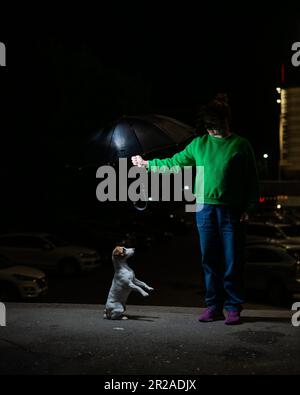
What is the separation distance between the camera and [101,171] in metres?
7.32

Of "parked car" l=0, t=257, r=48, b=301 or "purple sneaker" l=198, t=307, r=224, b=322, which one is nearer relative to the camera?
"purple sneaker" l=198, t=307, r=224, b=322

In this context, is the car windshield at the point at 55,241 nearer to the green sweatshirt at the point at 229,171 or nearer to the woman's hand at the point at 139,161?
the woman's hand at the point at 139,161

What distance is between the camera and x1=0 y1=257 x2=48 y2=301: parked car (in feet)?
51.9

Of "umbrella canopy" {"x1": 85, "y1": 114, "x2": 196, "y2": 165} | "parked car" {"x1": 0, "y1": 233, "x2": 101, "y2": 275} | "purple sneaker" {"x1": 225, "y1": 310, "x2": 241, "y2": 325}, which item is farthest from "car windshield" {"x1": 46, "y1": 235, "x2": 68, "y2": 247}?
"purple sneaker" {"x1": 225, "y1": 310, "x2": 241, "y2": 325}

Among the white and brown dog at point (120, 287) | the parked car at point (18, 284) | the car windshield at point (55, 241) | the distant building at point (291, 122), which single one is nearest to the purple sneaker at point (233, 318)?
the white and brown dog at point (120, 287)

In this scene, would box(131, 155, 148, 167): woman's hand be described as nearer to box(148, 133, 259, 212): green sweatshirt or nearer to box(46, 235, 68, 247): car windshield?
box(148, 133, 259, 212): green sweatshirt

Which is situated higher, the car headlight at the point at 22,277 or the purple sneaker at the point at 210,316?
the purple sneaker at the point at 210,316

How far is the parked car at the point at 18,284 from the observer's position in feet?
51.9

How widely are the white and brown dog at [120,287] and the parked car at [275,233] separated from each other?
18191mm

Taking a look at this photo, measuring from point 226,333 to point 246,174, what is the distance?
1.34 m

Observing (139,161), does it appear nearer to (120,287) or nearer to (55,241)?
(120,287)

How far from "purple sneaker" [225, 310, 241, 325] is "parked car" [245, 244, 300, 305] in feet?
32.0

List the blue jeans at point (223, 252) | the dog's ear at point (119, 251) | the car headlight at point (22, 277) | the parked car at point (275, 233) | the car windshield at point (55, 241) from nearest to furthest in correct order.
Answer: the blue jeans at point (223, 252)
the dog's ear at point (119, 251)
the car headlight at point (22, 277)
the car windshield at point (55, 241)
the parked car at point (275, 233)

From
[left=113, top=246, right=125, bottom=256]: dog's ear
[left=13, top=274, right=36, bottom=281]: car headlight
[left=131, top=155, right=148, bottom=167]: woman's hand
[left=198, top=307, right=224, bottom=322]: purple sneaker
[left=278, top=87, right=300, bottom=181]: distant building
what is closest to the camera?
[left=198, top=307, right=224, bottom=322]: purple sneaker
